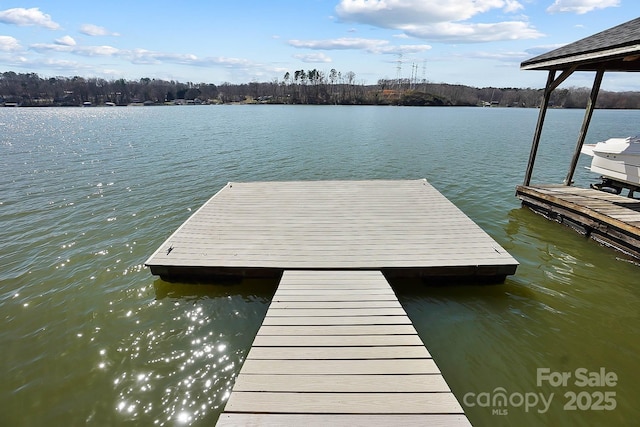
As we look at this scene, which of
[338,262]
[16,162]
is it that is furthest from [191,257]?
[16,162]

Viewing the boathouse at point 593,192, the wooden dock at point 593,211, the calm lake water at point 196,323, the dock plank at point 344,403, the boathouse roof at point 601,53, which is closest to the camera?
the dock plank at point 344,403

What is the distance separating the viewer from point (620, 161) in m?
9.34

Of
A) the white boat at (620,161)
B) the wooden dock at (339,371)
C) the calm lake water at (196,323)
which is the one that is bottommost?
the calm lake water at (196,323)

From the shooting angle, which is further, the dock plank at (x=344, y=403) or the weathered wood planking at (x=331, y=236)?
the weathered wood planking at (x=331, y=236)

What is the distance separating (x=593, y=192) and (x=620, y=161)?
2098 millimetres

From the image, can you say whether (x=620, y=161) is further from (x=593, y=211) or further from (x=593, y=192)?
(x=593, y=211)

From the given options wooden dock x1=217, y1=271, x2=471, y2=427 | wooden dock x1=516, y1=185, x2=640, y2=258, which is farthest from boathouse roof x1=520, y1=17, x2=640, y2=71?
wooden dock x1=217, y1=271, x2=471, y2=427

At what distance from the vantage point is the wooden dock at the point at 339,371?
254cm

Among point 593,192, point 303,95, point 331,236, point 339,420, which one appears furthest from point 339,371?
point 303,95

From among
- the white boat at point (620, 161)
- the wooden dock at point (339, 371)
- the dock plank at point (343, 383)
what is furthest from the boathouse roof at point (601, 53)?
the dock plank at point (343, 383)

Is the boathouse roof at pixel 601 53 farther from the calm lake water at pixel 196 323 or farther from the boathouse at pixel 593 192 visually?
the calm lake water at pixel 196 323

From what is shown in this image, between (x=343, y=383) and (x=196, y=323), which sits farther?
(x=196, y=323)

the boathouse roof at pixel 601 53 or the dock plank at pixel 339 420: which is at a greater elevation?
the boathouse roof at pixel 601 53

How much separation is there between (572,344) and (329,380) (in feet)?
11.8
